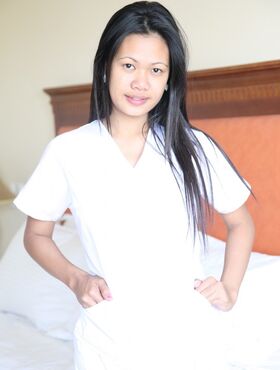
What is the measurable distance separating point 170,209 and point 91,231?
161mm

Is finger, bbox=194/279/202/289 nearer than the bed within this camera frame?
Yes

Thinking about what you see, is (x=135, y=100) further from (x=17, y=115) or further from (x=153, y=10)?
(x=17, y=115)

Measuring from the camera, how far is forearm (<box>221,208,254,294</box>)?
109 centimetres

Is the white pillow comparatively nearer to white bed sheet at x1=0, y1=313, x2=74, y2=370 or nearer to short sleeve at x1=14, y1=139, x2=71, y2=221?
white bed sheet at x1=0, y1=313, x2=74, y2=370

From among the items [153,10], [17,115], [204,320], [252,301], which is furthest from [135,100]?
[17,115]

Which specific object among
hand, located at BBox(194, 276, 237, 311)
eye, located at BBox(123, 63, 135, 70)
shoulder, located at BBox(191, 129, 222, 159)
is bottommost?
hand, located at BBox(194, 276, 237, 311)

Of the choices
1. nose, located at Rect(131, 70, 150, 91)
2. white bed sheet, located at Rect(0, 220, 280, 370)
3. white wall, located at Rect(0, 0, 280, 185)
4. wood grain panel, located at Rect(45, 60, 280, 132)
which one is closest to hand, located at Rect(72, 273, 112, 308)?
nose, located at Rect(131, 70, 150, 91)

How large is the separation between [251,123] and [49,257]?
987 mm

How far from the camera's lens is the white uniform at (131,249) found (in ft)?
3.12

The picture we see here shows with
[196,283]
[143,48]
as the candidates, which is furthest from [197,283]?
[143,48]

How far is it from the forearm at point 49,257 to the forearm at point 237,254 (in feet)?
1.05

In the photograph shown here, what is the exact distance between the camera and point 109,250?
99cm

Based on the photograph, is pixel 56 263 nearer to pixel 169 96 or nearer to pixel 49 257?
pixel 49 257

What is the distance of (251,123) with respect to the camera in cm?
179
